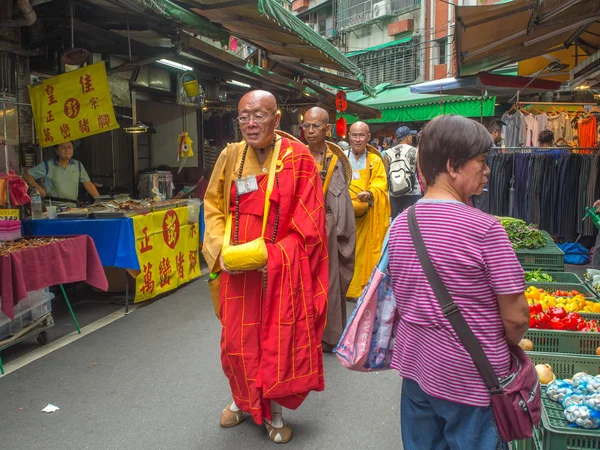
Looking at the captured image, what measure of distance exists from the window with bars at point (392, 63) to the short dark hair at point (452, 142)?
77.5 feet

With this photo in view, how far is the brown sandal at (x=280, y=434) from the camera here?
10.6 ft

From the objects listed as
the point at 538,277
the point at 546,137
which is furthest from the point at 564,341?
the point at 546,137

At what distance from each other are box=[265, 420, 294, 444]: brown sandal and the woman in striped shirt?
5.00 ft

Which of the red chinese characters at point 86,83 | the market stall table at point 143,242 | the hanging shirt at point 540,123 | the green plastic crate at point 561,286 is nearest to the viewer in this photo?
the green plastic crate at point 561,286

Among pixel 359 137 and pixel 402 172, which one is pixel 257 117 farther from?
pixel 402 172

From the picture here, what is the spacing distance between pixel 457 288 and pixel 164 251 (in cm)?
527

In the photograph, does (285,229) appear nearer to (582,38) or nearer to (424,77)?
(582,38)

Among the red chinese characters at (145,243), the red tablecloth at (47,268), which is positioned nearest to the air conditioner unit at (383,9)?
the red chinese characters at (145,243)

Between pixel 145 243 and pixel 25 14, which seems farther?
pixel 145 243

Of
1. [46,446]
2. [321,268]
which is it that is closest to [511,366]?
[321,268]

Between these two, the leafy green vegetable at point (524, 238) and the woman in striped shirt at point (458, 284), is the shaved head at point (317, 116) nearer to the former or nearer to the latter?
the leafy green vegetable at point (524, 238)

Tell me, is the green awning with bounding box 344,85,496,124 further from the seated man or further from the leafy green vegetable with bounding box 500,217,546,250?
the seated man

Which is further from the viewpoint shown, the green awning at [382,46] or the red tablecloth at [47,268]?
the green awning at [382,46]

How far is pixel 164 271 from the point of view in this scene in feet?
21.6
